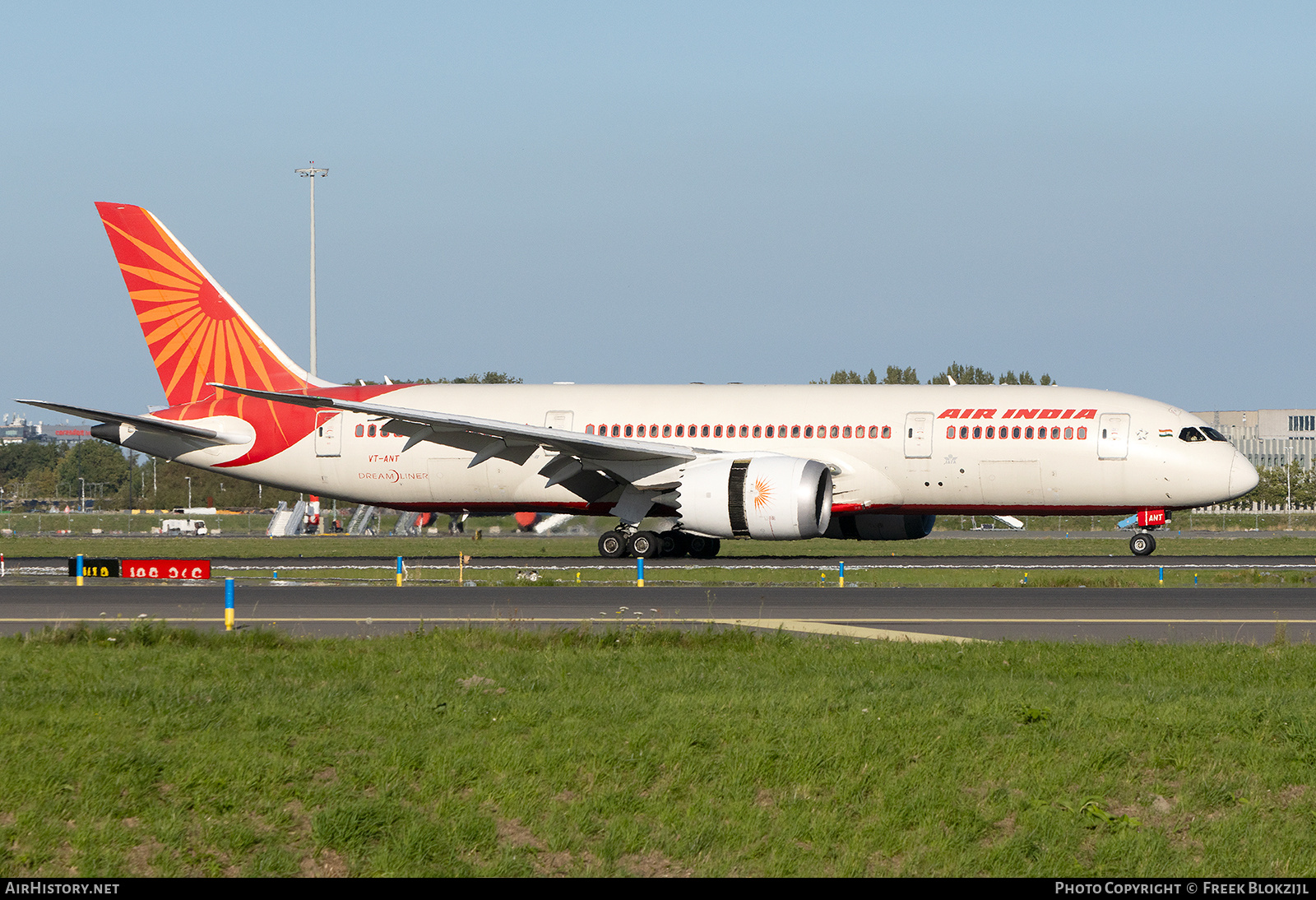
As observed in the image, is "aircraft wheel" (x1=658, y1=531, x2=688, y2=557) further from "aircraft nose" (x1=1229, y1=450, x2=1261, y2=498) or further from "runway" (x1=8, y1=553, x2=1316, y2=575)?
"aircraft nose" (x1=1229, y1=450, x2=1261, y2=498)

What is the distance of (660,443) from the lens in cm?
3388

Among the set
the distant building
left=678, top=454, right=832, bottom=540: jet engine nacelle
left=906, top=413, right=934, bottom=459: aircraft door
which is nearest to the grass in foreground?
left=678, top=454, right=832, bottom=540: jet engine nacelle

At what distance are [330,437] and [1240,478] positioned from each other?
23092 millimetres

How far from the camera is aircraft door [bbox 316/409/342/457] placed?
36.0 meters

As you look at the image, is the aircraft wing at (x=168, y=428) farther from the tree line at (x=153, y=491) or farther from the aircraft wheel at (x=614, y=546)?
the tree line at (x=153, y=491)

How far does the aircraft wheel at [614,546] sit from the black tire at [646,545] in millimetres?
163

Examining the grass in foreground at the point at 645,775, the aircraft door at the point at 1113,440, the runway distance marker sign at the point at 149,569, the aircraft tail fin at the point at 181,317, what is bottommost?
the grass in foreground at the point at 645,775

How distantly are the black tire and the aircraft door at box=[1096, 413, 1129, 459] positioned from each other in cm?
1100

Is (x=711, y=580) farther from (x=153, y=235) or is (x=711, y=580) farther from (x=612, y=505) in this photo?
(x=153, y=235)

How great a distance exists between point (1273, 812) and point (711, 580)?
56.5 feet

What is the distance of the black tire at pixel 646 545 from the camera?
34062 mm

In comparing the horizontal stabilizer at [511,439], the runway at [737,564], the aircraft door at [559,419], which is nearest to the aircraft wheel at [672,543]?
the runway at [737,564]

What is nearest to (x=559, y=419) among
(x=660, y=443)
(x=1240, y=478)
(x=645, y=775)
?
(x=660, y=443)
